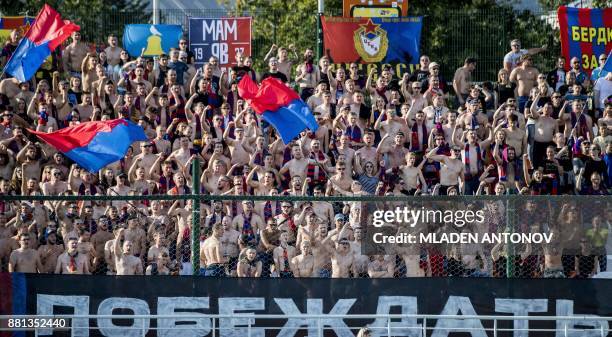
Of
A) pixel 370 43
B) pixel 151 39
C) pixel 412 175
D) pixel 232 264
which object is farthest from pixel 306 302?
pixel 151 39

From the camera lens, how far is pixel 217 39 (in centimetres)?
2486

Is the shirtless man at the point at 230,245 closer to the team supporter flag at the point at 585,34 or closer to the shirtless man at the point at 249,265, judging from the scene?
the shirtless man at the point at 249,265

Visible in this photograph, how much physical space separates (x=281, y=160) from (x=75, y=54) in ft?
18.3

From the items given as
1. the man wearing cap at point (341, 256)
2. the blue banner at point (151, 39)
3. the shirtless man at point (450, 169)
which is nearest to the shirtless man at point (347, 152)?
the shirtless man at point (450, 169)

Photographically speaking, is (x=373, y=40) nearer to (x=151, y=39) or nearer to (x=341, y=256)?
(x=151, y=39)

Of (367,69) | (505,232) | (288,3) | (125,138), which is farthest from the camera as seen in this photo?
(288,3)

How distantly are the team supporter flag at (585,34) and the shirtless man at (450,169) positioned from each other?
5578 millimetres

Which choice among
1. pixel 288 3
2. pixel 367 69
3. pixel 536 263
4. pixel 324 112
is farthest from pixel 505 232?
pixel 288 3

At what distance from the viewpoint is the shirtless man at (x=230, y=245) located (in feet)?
50.2

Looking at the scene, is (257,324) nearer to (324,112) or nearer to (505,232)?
(505,232)

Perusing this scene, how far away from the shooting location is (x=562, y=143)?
20.6 meters

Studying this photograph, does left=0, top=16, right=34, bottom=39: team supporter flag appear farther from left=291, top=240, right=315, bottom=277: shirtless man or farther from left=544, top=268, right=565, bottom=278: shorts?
left=544, top=268, right=565, bottom=278: shorts

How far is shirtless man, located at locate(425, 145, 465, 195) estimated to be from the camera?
19891 millimetres

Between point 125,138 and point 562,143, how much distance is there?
7366 mm
